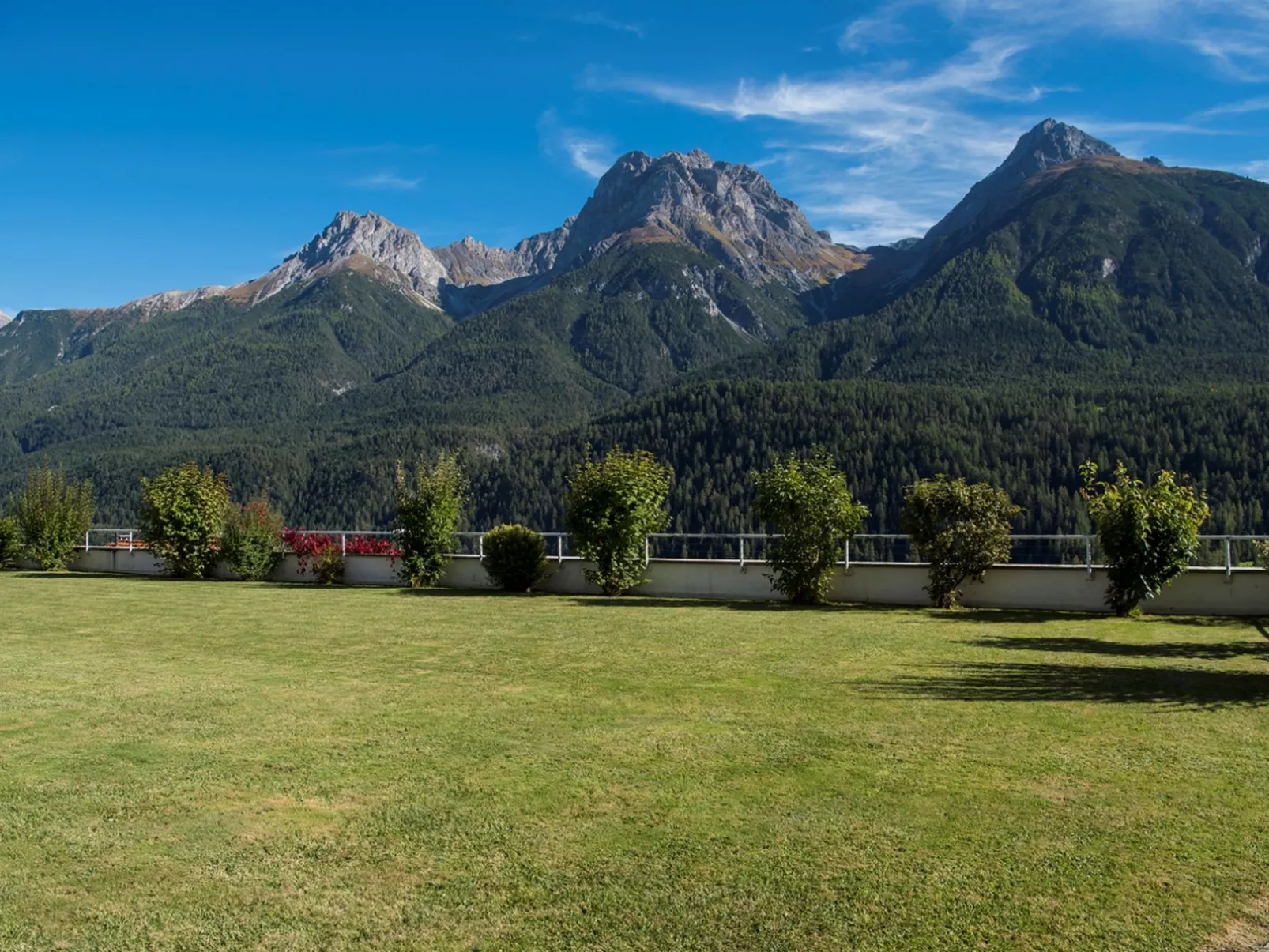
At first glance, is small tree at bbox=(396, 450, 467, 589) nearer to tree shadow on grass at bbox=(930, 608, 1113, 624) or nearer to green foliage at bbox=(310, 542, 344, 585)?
green foliage at bbox=(310, 542, 344, 585)

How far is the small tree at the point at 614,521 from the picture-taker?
64.5 feet

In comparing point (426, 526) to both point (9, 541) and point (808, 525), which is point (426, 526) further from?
point (9, 541)

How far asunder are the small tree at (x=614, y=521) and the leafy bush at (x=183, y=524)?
9.52 metres

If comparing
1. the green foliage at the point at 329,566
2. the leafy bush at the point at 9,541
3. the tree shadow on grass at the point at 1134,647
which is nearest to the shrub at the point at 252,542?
the green foliage at the point at 329,566

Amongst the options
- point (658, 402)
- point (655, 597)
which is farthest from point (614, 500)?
point (658, 402)

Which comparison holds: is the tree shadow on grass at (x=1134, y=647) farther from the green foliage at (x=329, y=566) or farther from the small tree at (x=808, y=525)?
the green foliage at (x=329, y=566)

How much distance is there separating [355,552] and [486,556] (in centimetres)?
382

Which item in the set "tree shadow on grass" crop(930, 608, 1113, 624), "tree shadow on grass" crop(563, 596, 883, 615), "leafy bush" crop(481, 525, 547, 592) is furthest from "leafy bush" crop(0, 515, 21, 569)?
"tree shadow on grass" crop(930, 608, 1113, 624)

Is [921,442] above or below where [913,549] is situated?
above

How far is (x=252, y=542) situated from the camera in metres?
24.4

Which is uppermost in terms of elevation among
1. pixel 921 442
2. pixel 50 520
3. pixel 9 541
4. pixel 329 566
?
pixel 921 442

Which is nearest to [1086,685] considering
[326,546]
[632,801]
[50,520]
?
[632,801]

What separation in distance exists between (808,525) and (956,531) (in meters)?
2.30

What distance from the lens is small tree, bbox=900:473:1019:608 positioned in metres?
16.5
